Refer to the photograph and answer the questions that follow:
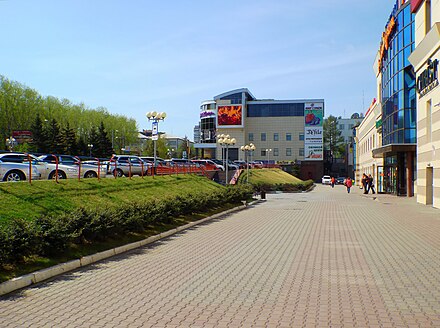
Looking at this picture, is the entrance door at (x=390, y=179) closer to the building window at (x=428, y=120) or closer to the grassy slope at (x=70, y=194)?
the building window at (x=428, y=120)

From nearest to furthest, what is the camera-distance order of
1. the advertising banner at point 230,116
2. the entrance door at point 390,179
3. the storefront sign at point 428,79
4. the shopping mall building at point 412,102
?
the storefront sign at point 428,79, the shopping mall building at point 412,102, the entrance door at point 390,179, the advertising banner at point 230,116

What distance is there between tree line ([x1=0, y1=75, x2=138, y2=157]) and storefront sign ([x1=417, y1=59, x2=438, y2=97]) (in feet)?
154

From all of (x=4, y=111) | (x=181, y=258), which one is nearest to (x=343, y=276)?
(x=181, y=258)

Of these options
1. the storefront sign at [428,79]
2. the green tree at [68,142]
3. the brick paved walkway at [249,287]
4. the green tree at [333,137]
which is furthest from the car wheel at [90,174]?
the green tree at [333,137]

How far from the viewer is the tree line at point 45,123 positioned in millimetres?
63781

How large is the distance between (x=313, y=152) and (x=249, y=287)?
89.1 meters

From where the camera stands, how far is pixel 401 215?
2145 cm

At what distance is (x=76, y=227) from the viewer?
10742 mm

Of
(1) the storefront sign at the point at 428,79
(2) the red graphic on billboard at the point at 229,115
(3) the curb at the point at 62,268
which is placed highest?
(2) the red graphic on billboard at the point at 229,115

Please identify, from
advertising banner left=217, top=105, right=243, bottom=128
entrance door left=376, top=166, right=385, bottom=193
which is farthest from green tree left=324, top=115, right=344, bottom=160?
entrance door left=376, top=166, right=385, bottom=193

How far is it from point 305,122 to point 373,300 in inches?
3551

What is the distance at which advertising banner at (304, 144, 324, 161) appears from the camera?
94688 millimetres

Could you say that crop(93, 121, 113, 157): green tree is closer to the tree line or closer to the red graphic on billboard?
the tree line

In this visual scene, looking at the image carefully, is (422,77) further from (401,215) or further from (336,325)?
(336,325)
